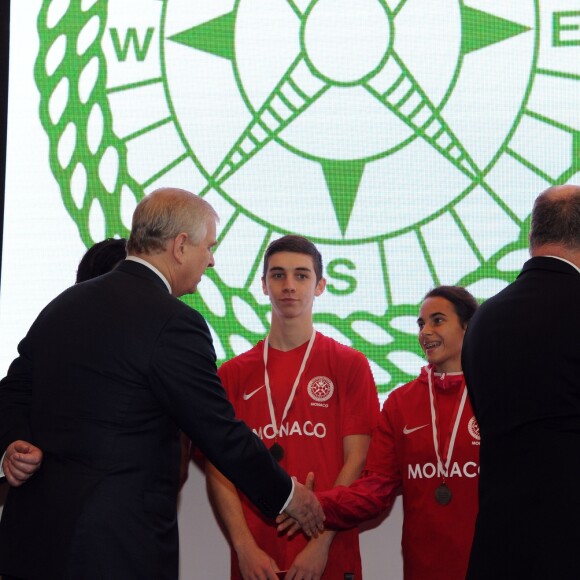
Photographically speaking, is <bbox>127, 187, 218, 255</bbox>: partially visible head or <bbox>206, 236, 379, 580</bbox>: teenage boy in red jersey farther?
<bbox>206, 236, 379, 580</bbox>: teenage boy in red jersey

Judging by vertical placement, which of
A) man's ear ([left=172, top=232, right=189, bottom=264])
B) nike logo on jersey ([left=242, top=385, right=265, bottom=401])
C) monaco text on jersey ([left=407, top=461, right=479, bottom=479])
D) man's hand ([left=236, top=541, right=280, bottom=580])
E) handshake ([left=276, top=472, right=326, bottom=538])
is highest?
man's ear ([left=172, top=232, right=189, bottom=264])

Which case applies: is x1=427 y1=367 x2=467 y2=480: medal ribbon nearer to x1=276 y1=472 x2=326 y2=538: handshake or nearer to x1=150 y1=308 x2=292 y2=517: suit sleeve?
x1=276 y1=472 x2=326 y2=538: handshake

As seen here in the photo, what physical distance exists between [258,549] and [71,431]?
1.16m

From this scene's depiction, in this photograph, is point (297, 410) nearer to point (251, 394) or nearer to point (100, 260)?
point (251, 394)

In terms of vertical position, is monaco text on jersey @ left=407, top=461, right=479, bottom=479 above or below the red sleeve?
above

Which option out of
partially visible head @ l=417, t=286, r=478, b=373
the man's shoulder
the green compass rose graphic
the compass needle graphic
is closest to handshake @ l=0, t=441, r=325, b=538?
the man's shoulder

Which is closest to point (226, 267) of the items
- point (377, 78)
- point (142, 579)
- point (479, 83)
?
point (377, 78)

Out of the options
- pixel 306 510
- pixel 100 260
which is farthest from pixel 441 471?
pixel 100 260

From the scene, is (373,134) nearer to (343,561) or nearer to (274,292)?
(274,292)

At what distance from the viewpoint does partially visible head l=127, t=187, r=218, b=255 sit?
109 inches

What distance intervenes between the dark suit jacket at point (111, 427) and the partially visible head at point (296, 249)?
42.8 inches

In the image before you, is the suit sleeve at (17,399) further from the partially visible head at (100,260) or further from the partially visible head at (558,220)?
the partially visible head at (558,220)

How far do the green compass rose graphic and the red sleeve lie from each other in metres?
0.71

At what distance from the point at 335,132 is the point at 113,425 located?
2133mm
